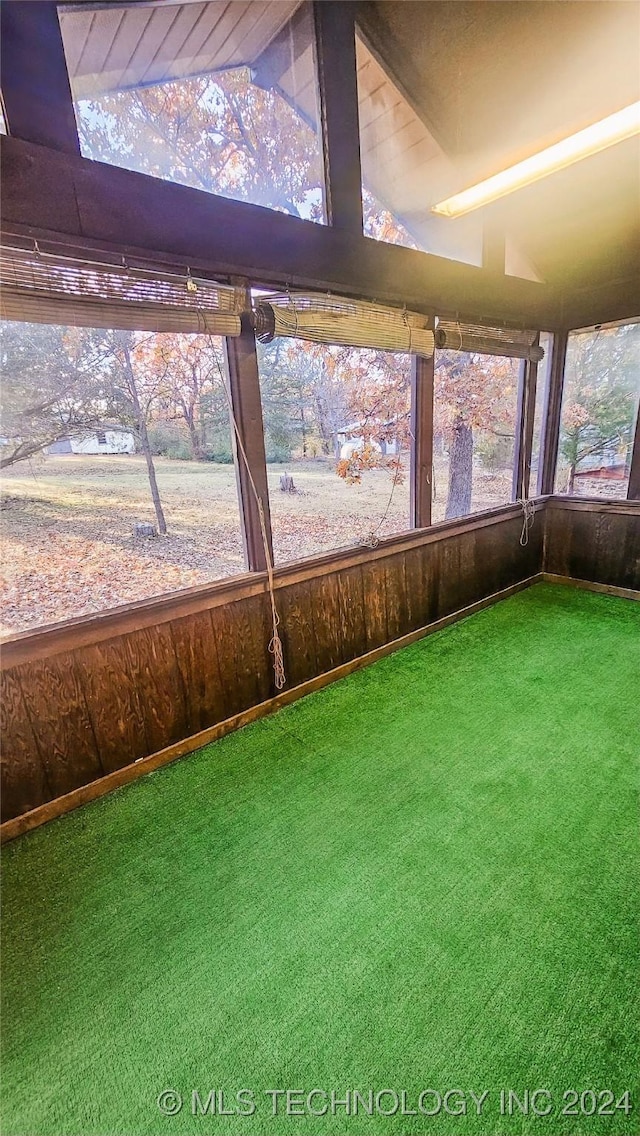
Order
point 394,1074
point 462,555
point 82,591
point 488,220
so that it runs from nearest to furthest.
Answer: point 394,1074, point 82,591, point 488,220, point 462,555

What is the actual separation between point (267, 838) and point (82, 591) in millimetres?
1218

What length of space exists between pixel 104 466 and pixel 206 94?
1.63 m

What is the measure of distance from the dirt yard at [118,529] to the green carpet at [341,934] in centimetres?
88

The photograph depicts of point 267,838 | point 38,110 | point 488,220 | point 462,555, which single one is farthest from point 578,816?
point 488,220

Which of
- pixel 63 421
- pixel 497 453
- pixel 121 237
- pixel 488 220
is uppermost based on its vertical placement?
pixel 488 220

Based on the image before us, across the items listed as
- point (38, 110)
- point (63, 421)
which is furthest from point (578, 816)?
point (38, 110)

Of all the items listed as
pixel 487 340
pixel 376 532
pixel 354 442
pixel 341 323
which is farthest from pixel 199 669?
pixel 487 340

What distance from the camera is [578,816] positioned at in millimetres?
1755

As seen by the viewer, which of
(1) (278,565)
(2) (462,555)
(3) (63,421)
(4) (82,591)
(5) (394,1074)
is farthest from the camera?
(2) (462,555)

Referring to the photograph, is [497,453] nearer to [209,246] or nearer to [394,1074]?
[209,246]

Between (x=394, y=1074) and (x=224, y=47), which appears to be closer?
(x=394, y=1074)

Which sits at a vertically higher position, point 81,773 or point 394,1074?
point 81,773

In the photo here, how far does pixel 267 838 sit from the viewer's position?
174 cm

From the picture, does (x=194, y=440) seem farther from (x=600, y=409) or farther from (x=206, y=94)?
(x=600, y=409)
